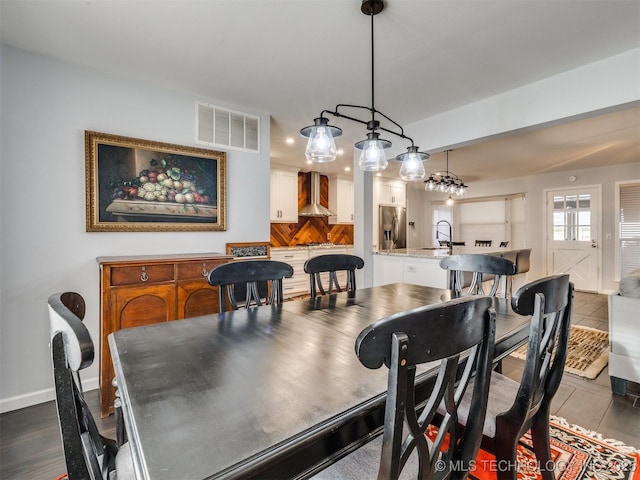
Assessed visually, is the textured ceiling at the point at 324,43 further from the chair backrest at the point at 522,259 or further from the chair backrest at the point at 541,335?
the chair backrest at the point at 522,259

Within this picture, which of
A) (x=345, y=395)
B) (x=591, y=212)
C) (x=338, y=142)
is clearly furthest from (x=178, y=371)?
(x=591, y=212)

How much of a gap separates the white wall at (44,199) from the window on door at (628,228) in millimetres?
7723

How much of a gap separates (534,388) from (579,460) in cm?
105

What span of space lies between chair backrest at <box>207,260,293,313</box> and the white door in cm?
649

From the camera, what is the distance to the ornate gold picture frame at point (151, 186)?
2.47 m

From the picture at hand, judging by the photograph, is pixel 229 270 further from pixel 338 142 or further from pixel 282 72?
pixel 338 142

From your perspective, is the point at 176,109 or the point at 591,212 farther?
the point at 591,212

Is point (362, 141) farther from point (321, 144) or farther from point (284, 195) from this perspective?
point (284, 195)

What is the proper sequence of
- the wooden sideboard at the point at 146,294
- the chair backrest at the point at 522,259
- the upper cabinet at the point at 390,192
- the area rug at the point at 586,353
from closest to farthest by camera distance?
the wooden sideboard at the point at 146,294
the area rug at the point at 586,353
the chair backrest at the point at 522,259
the upper cabinet at the point at 390,192

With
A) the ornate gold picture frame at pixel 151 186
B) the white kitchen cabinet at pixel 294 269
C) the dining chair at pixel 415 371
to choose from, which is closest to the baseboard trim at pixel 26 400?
the ornate gold picture frame at pixel 151 186

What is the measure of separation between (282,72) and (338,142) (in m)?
1.95

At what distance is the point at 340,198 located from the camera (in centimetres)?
672

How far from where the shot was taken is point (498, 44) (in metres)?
2.15

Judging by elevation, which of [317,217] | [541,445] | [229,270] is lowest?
[541,445]
